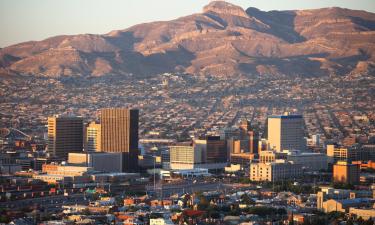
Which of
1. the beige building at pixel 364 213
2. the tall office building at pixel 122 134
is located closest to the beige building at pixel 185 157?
the tall office building at pixel 122 134

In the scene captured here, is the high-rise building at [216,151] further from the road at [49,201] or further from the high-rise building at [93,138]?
the road at [49,201]

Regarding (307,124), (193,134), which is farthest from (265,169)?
(307,124)

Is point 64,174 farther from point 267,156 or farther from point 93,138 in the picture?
point 267,156

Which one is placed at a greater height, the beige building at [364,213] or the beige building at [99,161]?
the beige building at [99,161]

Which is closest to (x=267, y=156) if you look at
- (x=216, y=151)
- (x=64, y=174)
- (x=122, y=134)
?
(x=216, y=151)

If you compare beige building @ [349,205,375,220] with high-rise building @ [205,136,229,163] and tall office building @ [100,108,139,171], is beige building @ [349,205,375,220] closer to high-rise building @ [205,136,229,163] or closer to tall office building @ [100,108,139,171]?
tall office building @ [100,108,139,171]

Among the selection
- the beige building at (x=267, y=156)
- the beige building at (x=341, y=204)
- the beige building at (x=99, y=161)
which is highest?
the beige building at (x=267, y=156)
